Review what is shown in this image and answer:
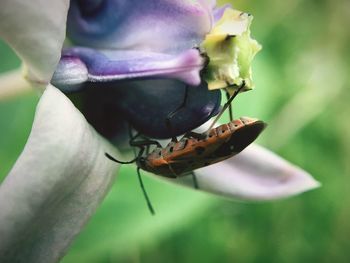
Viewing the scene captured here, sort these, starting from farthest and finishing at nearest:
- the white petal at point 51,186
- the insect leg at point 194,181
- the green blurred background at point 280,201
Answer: the green blurred background at point 280,201, the insect leg at point 194,181, the white petal at point 51,186

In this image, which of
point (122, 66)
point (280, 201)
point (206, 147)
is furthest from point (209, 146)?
point (280, 201)

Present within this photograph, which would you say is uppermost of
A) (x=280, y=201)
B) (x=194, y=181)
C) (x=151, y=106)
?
(x=151, y=106)

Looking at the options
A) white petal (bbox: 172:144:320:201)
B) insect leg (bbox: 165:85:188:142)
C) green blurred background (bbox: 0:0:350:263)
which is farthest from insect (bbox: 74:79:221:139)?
green blurred background (bbox: 0:0:350:263)

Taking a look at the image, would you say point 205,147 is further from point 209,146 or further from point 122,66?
point 122,66

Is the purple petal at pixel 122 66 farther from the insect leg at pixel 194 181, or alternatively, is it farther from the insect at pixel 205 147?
the insect leg at pixel 194 181

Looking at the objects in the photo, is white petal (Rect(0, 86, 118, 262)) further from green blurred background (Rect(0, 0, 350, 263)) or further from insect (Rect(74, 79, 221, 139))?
green blurred background (Rect(0, 0, 350, 263))

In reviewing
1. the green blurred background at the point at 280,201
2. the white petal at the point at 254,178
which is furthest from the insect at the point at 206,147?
the green blurred background at the point at 280,201
